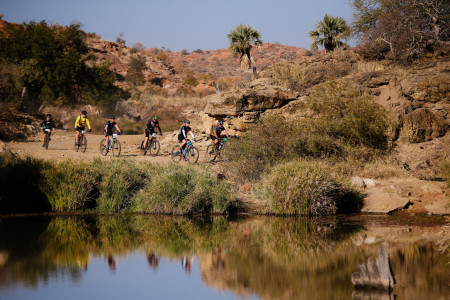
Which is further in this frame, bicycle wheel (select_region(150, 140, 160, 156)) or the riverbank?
bicycle wheel (select_region(150, 140, 160, 156))

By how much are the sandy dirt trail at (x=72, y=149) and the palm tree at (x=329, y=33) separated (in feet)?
51.1

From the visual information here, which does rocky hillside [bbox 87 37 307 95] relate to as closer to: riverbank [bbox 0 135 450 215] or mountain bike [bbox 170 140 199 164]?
mountain bike [bbox 170 140 199 164]

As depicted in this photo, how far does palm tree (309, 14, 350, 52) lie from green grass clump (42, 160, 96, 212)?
2757cm

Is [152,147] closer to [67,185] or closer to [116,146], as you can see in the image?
[116,146]

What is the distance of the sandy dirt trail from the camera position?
24281mm

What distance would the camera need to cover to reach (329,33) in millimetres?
39750

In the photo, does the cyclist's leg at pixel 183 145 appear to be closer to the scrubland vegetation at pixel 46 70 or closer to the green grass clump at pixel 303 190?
the green grass clump at pixel 303 190

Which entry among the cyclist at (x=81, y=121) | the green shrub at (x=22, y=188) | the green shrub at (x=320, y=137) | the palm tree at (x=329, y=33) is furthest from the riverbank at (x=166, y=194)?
the palm tree at (x=329, y=33)

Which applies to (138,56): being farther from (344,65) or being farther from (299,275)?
(299,275)

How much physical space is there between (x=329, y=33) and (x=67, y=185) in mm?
28784

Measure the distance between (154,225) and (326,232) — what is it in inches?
187

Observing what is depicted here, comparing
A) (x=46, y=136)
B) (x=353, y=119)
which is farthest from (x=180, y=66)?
(x=353, y=119)

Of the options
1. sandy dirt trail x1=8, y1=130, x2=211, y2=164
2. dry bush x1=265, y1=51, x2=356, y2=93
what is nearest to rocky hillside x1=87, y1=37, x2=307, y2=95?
sandy dirt trail x1=8, y1=130, x2=211, y2=164

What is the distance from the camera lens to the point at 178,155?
23531 mm
